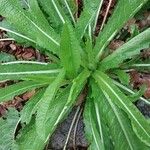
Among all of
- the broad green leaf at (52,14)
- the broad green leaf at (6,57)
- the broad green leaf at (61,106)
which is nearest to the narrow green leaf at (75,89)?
the broad green leaf at (61,106)

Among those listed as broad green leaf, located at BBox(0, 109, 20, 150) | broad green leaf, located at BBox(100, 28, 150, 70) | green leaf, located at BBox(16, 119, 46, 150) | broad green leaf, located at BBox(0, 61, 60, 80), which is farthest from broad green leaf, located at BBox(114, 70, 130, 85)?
broad green leaf, located at BBox(0, 109, 20, 150)

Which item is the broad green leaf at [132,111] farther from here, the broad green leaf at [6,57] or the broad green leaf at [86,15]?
the broad green leaf at [6,57]

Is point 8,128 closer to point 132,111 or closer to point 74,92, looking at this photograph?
point 74,92

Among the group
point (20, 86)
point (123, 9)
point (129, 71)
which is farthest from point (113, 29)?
point (20, 86)

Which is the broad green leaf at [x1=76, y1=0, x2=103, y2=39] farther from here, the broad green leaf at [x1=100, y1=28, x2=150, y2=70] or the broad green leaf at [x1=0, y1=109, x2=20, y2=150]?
the broad green leaf at [x1=0, y1=109, x2=20, y2=150]

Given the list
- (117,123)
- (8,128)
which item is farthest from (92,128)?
(8,128)

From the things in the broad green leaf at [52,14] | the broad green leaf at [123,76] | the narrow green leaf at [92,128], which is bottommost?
the narrow green leaf at [92,128]
